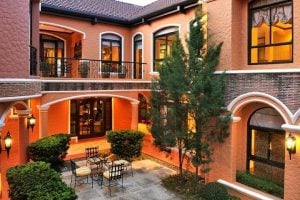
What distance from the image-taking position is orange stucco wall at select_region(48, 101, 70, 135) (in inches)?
667

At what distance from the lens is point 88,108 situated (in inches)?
754

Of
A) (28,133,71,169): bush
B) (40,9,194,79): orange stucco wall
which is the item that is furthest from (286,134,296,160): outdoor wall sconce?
(28,133,71,169): bush

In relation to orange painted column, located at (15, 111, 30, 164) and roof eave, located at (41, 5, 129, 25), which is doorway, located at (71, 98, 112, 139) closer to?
roof eave, located at (41, 5, 129, 25)

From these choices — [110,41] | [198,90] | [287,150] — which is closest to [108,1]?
[110,41]

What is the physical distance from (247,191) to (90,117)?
1258 centimetres

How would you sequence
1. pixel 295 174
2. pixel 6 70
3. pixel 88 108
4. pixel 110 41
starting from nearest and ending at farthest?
pixel 6 70
pixel 295 174
pixel 110 41
pixel 88 108

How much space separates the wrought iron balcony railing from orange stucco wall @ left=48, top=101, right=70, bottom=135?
2.41 meters

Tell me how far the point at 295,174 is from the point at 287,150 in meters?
0.78

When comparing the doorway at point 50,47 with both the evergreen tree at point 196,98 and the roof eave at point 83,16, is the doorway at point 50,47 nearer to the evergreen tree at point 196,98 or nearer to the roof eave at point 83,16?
the roof eave at point 83,16

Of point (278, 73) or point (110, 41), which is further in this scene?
point (110, 41)

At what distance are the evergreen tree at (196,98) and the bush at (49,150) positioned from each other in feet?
15.6

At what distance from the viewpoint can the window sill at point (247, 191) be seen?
9141 mm

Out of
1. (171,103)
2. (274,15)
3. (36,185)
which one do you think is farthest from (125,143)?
(274,15)

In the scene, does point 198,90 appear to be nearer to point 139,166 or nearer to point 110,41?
point 139,166
